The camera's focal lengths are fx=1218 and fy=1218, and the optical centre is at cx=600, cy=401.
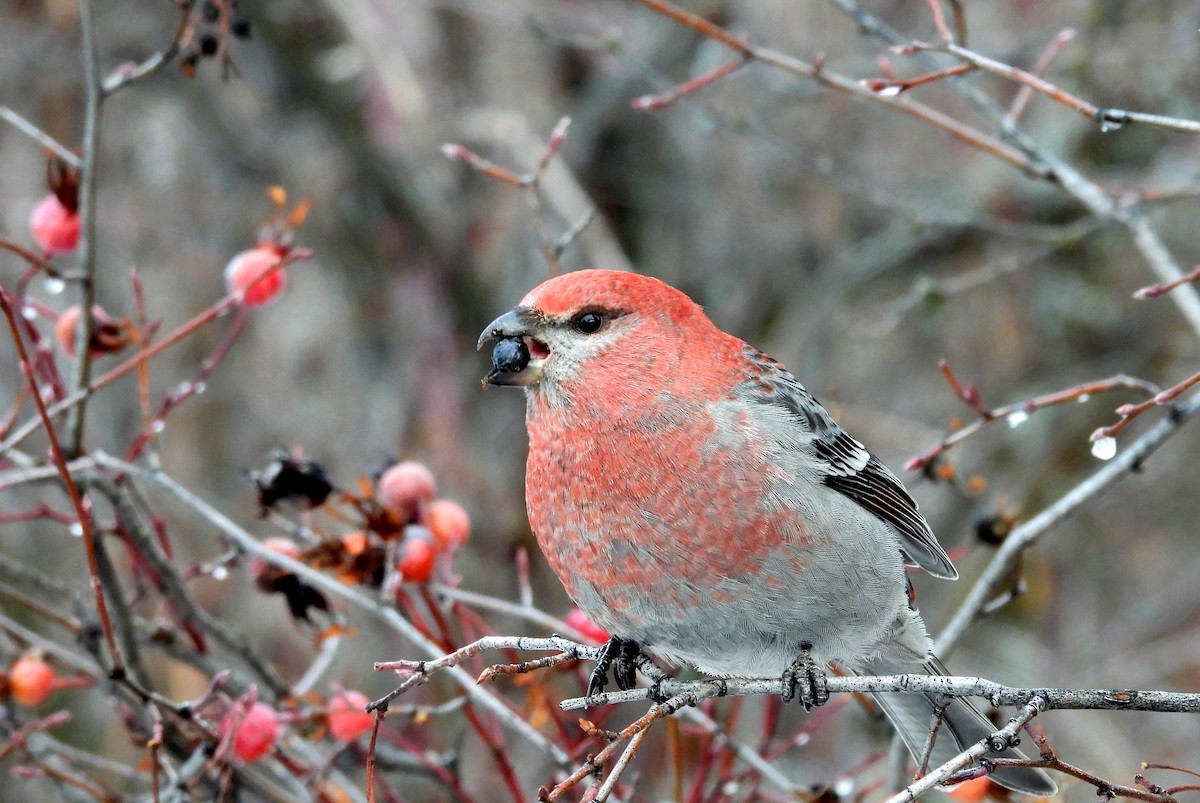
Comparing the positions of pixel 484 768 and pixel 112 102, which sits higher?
pixel 112 102

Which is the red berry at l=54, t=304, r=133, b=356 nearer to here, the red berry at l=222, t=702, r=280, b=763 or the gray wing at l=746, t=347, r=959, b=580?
the red berry at l=222, t=702, r=280, b=763

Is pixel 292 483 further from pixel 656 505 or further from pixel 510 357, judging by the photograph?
pixel 656 505

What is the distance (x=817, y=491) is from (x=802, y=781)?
138 inches

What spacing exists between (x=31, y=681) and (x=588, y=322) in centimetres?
148

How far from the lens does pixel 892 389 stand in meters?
7.27

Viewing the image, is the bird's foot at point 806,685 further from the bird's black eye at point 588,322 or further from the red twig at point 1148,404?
the bird's black eye at point 588,322

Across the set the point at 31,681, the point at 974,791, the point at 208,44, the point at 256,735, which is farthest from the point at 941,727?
the point at 208,44

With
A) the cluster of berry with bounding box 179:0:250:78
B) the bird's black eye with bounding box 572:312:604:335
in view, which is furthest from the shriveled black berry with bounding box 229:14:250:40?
the bird's black eye with bounding box 572:312:604:335

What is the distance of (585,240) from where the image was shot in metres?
5.81

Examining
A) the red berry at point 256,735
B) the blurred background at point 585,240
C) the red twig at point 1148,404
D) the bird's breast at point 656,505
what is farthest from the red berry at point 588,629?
the blurred background at point 585,240

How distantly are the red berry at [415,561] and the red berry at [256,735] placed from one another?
42cm

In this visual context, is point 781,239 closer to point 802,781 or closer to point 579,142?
point 579,142

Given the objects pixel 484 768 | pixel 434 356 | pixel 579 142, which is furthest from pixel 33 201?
pixel 484 768

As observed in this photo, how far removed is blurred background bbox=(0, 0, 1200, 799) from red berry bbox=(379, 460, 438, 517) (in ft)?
8.30
